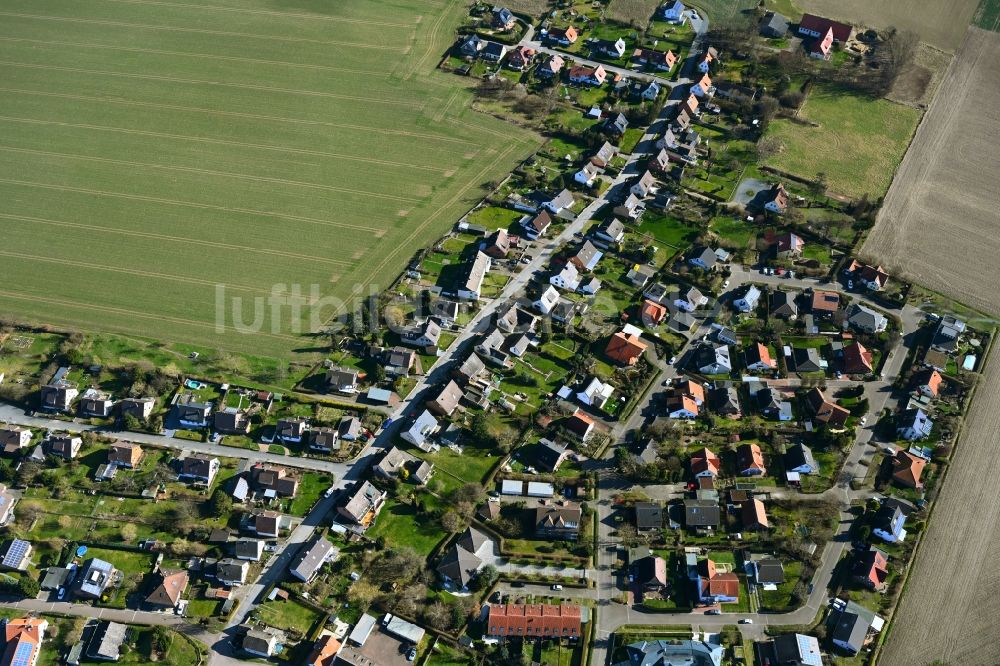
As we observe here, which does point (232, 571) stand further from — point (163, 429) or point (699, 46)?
point (699, 46)

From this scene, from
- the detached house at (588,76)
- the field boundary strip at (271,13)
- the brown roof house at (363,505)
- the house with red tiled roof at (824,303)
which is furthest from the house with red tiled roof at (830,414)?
the field boundary strip at (271,13)

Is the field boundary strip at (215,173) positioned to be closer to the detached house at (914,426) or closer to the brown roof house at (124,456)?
the brown roof house at (124,456)

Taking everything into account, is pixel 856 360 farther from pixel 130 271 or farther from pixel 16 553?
pixel 16 553

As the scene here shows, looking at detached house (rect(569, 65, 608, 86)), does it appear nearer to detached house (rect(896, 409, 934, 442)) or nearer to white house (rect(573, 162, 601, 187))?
white house (rect(573, 162, 601, 187))

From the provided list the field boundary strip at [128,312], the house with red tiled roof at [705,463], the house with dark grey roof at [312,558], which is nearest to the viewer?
the house with dark grey roof at [312,558]

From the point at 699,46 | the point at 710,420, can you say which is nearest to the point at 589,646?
the point at 710,420

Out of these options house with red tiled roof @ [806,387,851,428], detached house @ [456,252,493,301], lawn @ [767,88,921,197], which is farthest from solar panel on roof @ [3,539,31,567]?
lawn @ [767,88,921,197]
